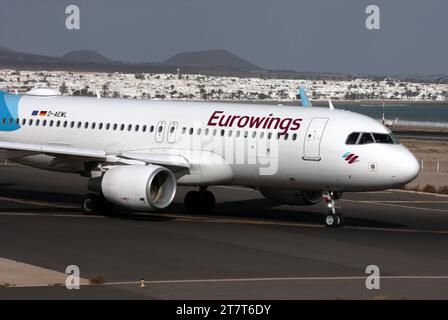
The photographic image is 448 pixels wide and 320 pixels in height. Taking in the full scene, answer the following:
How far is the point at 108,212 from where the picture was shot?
1585 inches

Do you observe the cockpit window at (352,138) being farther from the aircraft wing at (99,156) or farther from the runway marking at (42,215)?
the runway marking at (42,215)

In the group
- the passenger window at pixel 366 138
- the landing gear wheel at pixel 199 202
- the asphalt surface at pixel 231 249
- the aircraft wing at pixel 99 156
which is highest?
the aircraft wing at pixel 99 156

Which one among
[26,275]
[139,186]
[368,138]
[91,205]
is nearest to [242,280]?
[26,275]

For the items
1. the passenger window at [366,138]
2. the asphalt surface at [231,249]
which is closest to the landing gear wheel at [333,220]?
the asphalt surface at [231,249]

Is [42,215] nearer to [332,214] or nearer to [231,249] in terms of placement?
[231,249]

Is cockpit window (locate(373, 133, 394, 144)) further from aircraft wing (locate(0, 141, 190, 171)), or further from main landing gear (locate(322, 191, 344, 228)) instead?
aircraft wing (locate(0, 141, 190, 171))

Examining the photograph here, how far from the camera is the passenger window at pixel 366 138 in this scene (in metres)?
36.8

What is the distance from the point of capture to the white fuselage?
120ft

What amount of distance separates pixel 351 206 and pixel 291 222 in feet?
25.0

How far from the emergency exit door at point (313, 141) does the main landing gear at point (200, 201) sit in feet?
20.5

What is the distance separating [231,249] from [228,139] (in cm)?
786
